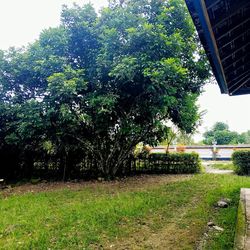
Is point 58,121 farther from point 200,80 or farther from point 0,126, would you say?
point 200,80

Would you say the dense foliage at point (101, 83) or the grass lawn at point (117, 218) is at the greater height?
the dense foliage at point (101, 83)

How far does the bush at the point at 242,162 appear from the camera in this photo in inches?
525

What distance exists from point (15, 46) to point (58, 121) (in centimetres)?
383

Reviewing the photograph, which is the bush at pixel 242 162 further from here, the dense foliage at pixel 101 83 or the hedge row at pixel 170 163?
the dense foliage at pixel 101 83

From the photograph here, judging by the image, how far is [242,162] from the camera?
13.5 metres


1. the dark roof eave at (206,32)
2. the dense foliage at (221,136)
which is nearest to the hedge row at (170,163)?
the dark roof eave at (206,32)

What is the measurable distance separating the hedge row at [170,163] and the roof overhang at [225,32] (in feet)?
28.0

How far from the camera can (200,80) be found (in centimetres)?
1235

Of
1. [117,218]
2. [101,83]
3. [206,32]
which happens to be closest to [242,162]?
[101,83]

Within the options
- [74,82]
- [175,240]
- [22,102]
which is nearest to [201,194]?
[175,240]

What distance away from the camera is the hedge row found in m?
14.1

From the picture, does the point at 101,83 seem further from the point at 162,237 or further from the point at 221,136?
the point at 221,136

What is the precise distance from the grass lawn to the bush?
458 cm

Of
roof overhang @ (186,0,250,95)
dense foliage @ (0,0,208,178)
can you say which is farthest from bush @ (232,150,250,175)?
roof overhang @ (186,0,250,95)
